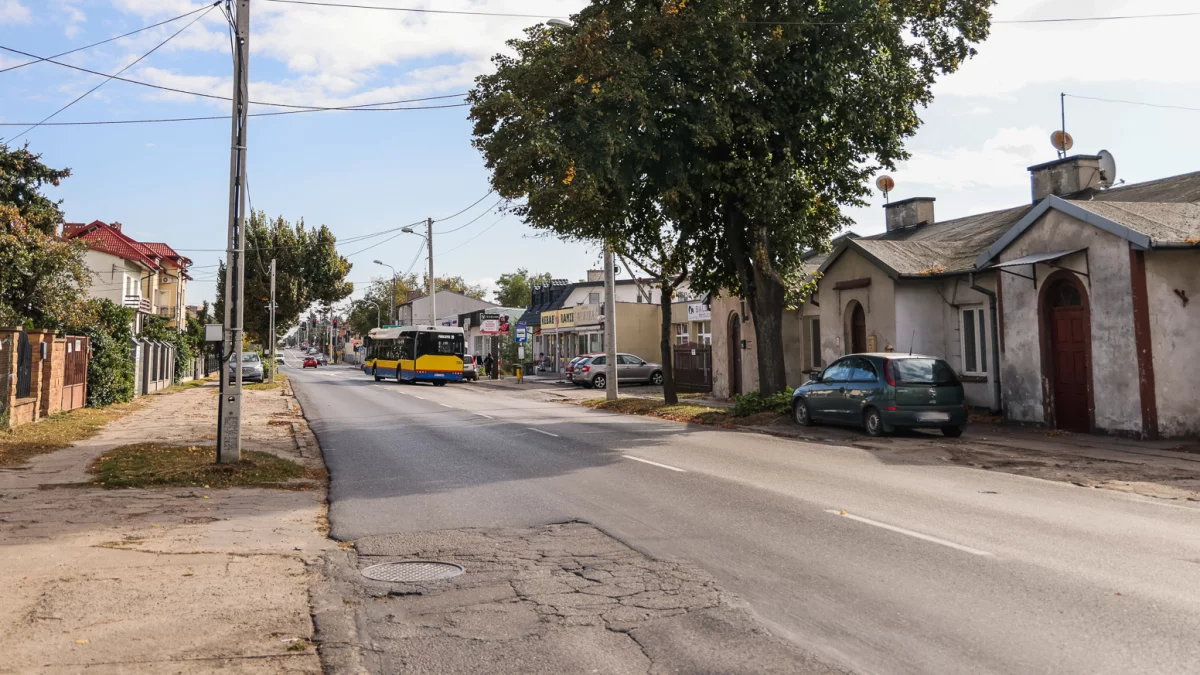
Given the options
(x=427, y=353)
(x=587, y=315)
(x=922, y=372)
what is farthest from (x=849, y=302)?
(x=587, y=315)

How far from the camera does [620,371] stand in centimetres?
4162

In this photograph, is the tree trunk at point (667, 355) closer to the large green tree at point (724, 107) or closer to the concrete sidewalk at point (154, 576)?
the large green tree at point (724, 107)

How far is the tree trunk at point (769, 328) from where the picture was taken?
20.6 m

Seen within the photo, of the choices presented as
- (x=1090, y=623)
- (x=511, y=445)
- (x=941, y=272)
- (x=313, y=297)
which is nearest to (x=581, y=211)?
(x=511, y=445)

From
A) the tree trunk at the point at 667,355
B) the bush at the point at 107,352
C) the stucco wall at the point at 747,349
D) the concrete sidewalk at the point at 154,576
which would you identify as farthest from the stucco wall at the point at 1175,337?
the bush at the point at 107,352

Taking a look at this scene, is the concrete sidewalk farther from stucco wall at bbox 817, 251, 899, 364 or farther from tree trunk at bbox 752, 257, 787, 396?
stucco wall at bbox 817, 251, 899, 364

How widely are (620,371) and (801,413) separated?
2289cm

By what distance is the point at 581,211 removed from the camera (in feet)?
60.1

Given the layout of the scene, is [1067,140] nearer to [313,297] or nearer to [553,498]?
[553,498]

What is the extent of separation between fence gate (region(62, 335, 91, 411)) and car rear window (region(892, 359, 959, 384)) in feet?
60.3

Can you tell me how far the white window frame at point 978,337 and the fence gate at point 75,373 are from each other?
2105 cm

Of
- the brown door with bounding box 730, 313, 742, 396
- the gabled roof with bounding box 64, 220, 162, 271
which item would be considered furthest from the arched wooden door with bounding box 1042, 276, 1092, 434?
the gabled roof with bounding box 64, 220, 162, 271

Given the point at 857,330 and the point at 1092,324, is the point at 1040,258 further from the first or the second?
the point at 857,330

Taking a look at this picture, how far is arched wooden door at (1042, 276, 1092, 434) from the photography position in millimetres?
16547
